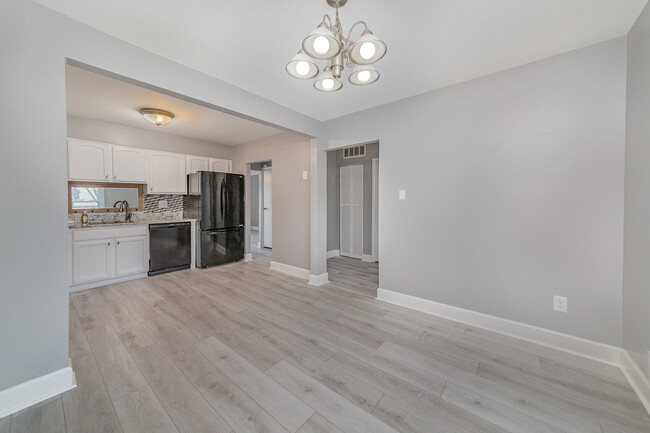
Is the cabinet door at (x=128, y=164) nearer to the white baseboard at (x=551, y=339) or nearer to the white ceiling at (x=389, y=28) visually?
the white ceiling at (x=389, y=28)

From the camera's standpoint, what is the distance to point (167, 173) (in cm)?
434

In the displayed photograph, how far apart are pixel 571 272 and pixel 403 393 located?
1.72m

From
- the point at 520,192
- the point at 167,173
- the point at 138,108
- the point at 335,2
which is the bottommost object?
the point at 520,192

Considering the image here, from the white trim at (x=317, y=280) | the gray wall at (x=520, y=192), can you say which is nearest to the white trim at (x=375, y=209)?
the white trim at (x=317, y=280)

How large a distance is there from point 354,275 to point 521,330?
7.68 ft

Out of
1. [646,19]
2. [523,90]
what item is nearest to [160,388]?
[523,90]

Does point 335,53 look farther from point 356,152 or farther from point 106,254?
point 106,254

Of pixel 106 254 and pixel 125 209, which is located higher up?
pixel 125 209

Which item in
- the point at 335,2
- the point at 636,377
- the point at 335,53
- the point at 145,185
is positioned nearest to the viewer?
the point at 335,53

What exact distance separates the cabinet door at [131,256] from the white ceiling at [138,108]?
1.90m

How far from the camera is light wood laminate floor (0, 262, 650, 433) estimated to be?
1.30 meters

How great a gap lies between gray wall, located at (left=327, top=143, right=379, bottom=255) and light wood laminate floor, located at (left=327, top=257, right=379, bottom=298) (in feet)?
1.50

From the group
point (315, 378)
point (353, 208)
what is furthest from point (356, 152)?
point (315, 378)

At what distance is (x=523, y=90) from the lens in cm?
208
